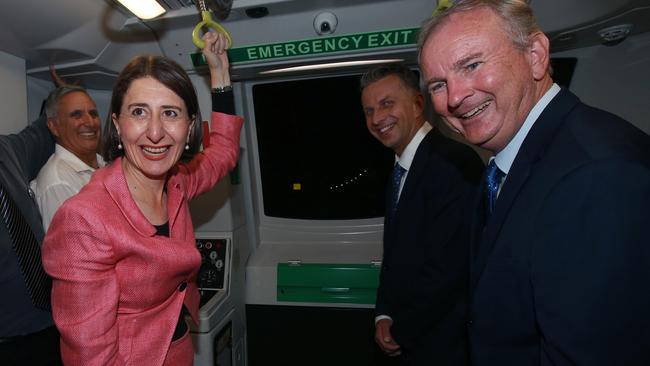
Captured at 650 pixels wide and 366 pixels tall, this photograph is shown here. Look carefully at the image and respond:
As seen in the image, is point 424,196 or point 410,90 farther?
point 410,90

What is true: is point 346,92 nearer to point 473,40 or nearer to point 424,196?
point 424,196

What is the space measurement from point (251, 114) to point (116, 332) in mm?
2050

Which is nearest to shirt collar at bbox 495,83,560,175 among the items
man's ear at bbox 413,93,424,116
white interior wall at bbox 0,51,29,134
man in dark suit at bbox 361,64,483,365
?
man in dark suit at bbox 361,64,483,365

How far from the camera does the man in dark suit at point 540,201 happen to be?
0.69 m

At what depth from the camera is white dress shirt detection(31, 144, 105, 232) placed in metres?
1.74

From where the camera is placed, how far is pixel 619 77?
7.64 ft

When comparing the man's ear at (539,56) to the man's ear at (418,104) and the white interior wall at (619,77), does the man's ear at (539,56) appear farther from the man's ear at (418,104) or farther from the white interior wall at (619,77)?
the white interior wall at (619,77)

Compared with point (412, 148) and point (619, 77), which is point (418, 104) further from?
point (619, 77)

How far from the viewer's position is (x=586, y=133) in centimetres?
79

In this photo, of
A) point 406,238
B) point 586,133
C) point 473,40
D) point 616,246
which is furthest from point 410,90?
point 616,246

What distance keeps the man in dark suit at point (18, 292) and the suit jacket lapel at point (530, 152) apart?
6.13ft

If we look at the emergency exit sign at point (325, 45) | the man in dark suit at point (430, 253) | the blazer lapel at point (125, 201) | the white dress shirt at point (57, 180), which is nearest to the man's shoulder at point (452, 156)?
the man in dark suit at point (430, 253)

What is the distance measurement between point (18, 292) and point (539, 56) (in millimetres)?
2145

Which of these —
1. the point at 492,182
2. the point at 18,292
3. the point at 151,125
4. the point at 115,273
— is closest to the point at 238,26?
the point at 151,125
